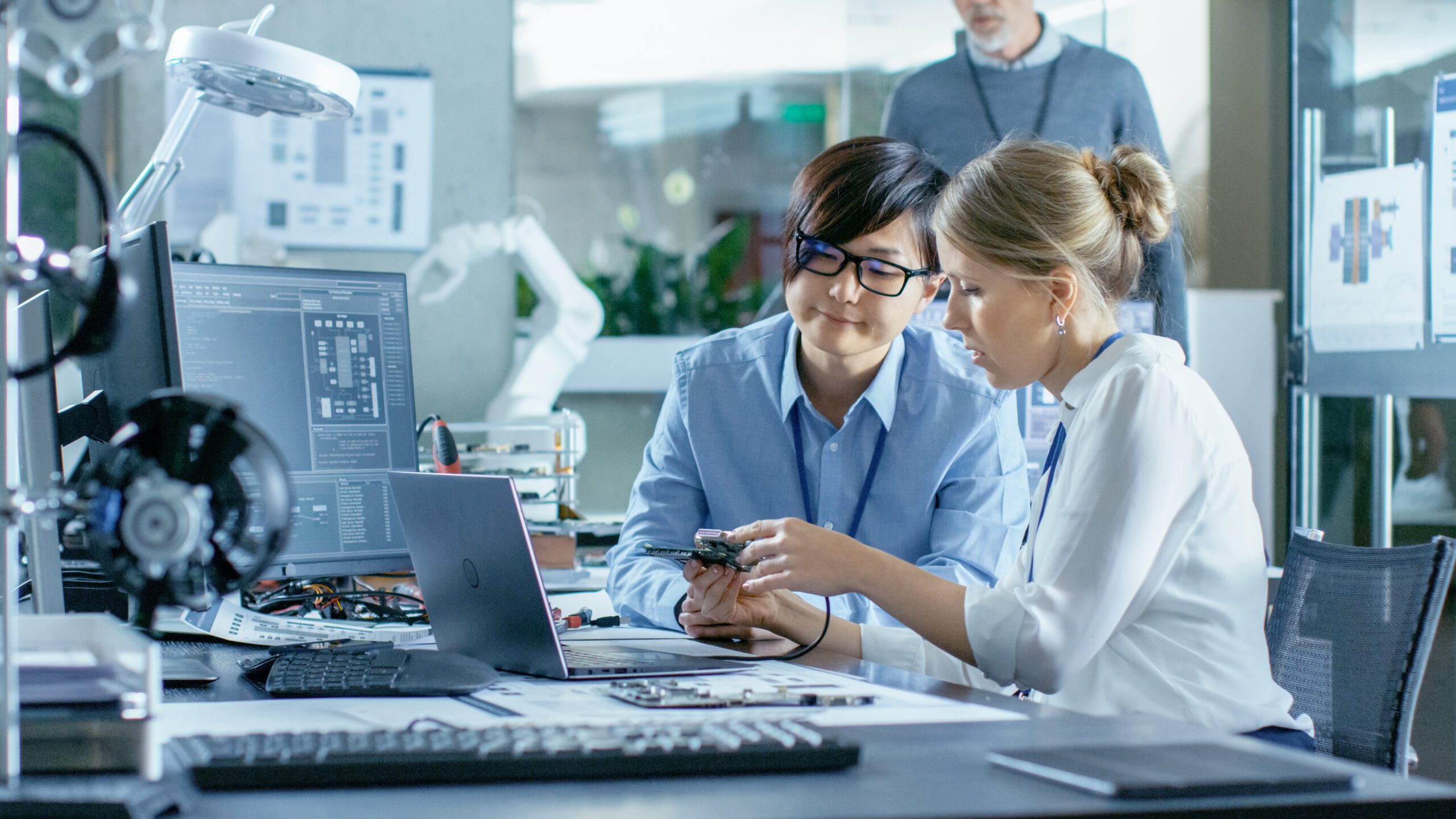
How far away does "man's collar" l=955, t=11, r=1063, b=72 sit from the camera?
332cm

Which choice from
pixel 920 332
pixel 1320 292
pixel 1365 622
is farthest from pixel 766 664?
pixel 1320 292

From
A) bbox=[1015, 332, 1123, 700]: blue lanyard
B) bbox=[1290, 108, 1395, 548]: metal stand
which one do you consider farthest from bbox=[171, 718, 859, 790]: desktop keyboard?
bbox=[1290, 108, 1395, 548]: metal stand

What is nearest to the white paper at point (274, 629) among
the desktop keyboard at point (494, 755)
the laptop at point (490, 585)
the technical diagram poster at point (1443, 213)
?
the laptop at point (490, 585)

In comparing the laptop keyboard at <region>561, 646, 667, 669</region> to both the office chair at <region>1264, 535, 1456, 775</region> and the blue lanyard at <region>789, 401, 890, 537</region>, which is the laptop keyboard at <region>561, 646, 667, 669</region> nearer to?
the blue lanyard at <region>789, 401, 890, 537</region>

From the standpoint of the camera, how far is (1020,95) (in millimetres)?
3289

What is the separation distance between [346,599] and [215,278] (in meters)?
0.48

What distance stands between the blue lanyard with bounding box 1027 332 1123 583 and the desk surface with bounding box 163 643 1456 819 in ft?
1.85

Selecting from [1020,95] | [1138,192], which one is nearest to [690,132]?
[1020,95]

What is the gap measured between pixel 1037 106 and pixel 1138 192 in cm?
196

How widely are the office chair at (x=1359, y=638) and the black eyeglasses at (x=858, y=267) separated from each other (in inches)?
23.4

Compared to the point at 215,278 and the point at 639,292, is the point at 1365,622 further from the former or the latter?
the point at 639,292

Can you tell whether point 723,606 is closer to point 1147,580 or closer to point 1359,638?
point 1147,580

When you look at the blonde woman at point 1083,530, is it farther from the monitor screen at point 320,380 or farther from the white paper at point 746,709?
the monitor screen at point 320,380

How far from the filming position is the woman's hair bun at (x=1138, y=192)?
1422 mm
